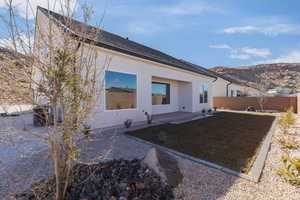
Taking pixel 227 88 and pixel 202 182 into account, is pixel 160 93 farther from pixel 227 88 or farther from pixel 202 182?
pixel 227 88

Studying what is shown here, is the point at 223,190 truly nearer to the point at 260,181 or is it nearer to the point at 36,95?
the point at 260,181

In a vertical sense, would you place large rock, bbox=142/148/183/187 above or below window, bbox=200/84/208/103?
below

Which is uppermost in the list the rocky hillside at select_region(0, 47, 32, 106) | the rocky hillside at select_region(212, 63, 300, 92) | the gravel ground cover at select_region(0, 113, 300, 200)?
the rocky hillside at select_region(212, 63, 300, 92)

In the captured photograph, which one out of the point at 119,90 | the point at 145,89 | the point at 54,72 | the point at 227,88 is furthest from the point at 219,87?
the point at 54,72

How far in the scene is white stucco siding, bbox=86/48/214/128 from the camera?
6.22 m

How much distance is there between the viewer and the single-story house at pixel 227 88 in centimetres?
2005

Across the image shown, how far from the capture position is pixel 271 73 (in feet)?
140

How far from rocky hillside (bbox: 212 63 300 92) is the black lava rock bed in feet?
141

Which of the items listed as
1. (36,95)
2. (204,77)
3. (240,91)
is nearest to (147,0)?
(36,95)

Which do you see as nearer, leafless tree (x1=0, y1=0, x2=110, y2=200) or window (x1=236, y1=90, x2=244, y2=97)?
leafless tree (x1=0, y1=0, x2=110, y2=200)

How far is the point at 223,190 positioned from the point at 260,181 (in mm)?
904

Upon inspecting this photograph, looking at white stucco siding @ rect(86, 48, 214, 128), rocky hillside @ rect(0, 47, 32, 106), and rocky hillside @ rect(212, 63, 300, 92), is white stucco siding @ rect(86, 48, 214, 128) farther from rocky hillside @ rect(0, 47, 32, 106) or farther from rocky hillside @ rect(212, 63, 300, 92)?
rocky hillside @ rect(212, 63, 300, 92)

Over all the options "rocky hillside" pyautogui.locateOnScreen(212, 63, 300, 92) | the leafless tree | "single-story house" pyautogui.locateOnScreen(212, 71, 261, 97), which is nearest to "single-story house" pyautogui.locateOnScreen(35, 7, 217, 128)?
the leafless tree

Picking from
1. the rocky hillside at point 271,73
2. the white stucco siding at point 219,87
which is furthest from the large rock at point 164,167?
the rocky hillside at point 271,73
